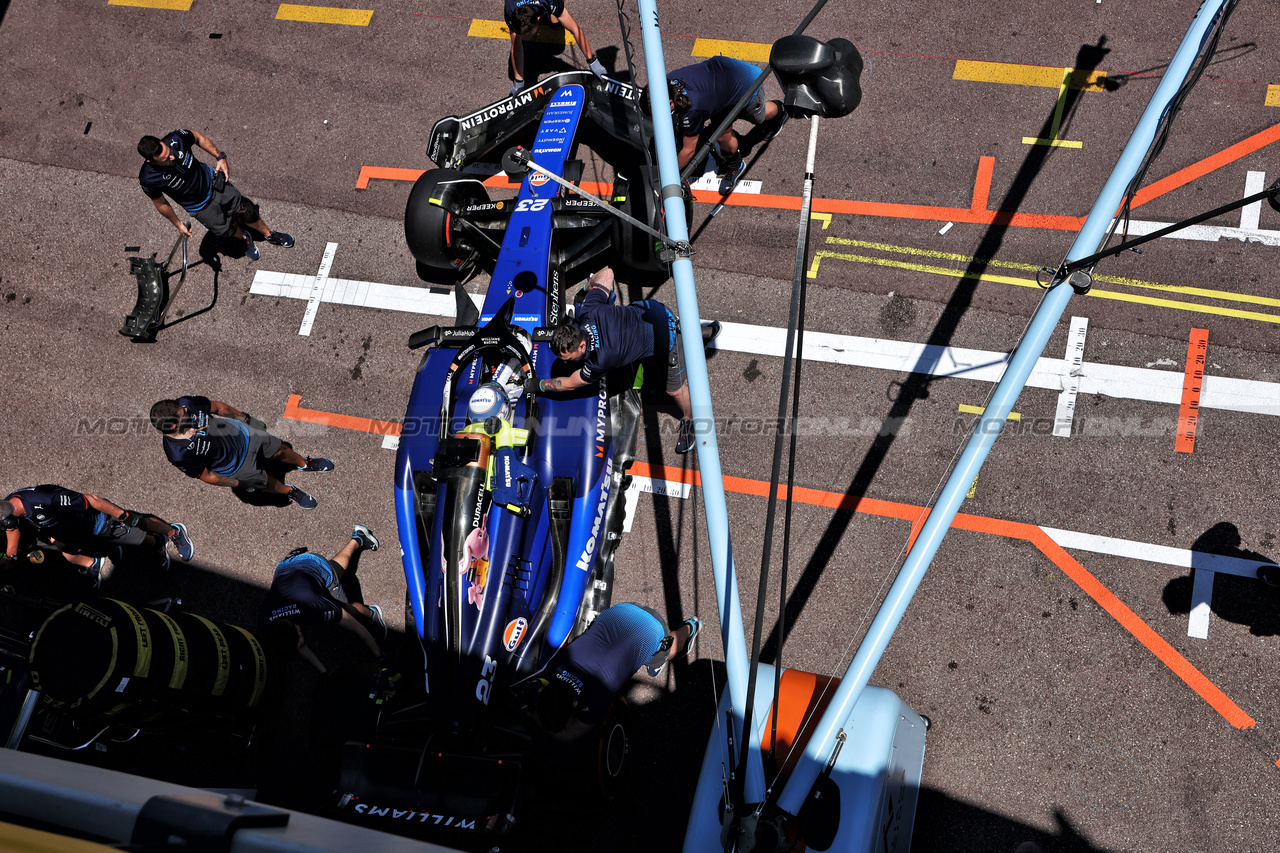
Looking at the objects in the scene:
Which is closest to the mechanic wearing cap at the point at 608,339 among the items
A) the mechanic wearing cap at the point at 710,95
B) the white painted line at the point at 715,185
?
the mechanic wearing cap at the point at 710,95

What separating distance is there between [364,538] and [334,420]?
51.7 inches

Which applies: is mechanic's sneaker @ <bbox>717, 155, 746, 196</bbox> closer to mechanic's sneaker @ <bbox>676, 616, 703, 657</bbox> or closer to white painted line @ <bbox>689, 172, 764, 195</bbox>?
white painted line @ <bbox>689, 172, 764, 195</bbox>

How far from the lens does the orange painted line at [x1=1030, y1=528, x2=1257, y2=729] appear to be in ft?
19.7

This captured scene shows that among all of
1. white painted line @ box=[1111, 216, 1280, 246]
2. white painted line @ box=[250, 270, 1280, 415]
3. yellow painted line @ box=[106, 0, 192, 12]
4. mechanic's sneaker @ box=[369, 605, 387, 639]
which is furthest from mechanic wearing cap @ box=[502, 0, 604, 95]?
white painted line @ box=[1111, 216, 1280, 246]

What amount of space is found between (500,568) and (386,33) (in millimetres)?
6597

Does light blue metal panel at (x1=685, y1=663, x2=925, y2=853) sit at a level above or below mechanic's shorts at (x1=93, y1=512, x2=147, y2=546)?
below

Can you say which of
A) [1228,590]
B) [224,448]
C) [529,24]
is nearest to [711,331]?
[529,24]

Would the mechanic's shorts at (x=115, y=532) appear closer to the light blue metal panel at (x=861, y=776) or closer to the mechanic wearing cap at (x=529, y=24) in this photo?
the mechanic wearing cap at (x=529, y=24)

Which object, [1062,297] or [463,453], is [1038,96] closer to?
[1062,297]

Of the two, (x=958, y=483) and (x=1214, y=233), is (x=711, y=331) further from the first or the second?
(x=1214, y=233)

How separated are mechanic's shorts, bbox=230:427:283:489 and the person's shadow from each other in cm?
770

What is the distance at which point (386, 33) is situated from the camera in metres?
8.94

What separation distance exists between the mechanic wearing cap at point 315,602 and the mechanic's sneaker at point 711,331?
3.60m

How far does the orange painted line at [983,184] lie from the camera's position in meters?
7.39
